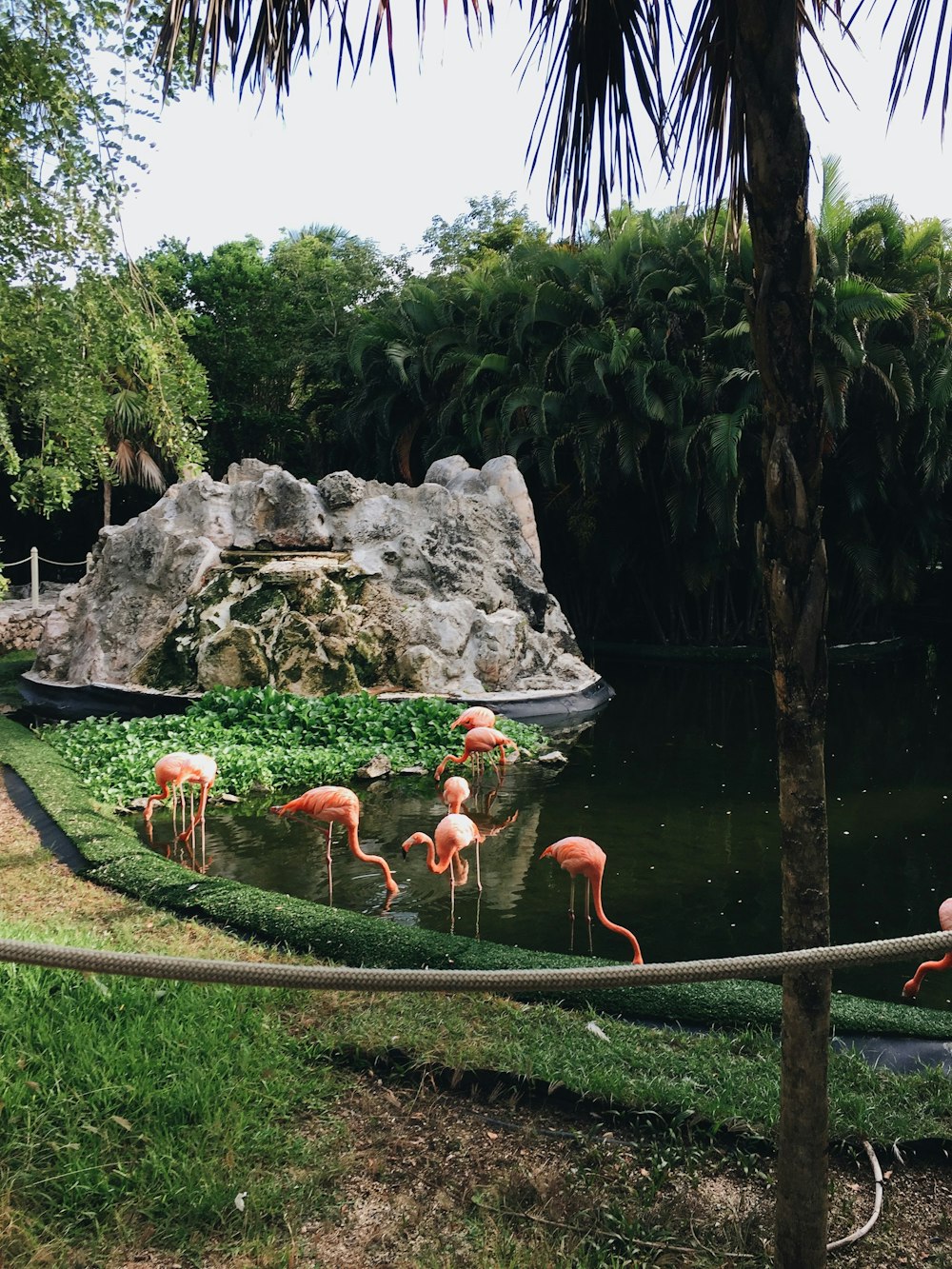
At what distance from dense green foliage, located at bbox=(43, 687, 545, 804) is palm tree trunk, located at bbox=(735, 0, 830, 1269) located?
618 cm

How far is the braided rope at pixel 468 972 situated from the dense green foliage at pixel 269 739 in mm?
5763

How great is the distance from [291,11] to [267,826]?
5.36 m

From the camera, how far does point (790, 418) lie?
6.34 feet

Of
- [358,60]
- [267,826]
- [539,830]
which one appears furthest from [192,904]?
[358,60]

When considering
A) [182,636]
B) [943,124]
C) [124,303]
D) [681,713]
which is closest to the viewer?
[943,124]

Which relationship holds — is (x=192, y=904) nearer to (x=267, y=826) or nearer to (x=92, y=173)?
(x=267, y=826)

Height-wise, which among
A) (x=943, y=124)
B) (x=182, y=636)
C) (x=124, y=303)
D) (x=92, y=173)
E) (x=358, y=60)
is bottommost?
(x=182, y=636)

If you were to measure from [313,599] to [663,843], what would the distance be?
5.45 m

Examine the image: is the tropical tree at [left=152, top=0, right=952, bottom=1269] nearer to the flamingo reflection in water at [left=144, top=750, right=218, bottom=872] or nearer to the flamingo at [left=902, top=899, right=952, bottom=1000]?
the flamingo at [left=902, top=899, right=952, bottom=1000]

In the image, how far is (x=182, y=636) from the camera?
10711 millimetres

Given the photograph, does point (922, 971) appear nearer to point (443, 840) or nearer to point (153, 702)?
point (443, 840)

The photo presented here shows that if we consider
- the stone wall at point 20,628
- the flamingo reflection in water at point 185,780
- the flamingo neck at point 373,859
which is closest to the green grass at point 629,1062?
the flamingo neck at point 373,859

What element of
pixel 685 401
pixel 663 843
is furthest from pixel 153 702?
pixel 685 401

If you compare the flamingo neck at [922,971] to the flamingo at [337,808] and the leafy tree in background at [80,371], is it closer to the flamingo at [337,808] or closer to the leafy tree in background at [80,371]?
the flamingo at [337,808]
